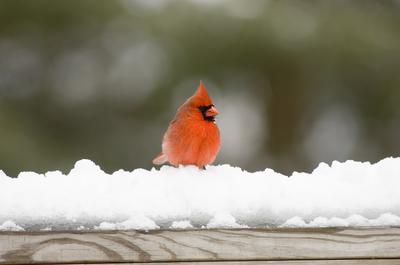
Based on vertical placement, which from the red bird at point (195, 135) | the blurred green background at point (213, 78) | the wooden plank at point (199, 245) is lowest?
the wooden plank at point (199, 245)

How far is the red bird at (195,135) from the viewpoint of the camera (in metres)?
2.66

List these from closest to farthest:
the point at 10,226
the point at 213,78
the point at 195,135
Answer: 1. the point at 10,226
2. the point at 195,135
3. the point at 213,78

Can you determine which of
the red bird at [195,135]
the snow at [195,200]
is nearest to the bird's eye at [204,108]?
the red bird at [195,135]

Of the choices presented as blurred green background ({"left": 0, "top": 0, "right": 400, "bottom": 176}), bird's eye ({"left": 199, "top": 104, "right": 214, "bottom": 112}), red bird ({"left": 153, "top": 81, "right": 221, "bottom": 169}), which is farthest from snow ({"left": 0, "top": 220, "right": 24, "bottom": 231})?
blurred green background ({"left": 0, "top": 0, "right": 400, "bottom": 176})

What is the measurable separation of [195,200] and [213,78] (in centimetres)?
554

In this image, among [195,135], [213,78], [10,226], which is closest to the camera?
[10,226]

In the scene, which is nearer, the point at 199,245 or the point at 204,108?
the point at 199,245

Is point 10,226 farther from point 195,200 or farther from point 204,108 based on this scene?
point 204,108

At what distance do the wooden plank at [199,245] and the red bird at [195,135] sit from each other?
2.11ft

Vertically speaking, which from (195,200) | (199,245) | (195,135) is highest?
(195,135)

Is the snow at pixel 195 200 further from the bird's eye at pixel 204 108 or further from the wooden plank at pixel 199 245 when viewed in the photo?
the bird's eye at pixel 204 108

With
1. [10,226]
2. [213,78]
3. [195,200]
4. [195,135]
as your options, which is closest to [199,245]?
[195,200]

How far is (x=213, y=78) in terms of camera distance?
761 cm

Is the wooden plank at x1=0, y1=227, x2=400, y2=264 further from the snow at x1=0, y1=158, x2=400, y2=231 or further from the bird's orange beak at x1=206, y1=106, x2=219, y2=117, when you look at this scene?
the bird's orange beak at x1=206, y1=106, x2=219, y2=117
